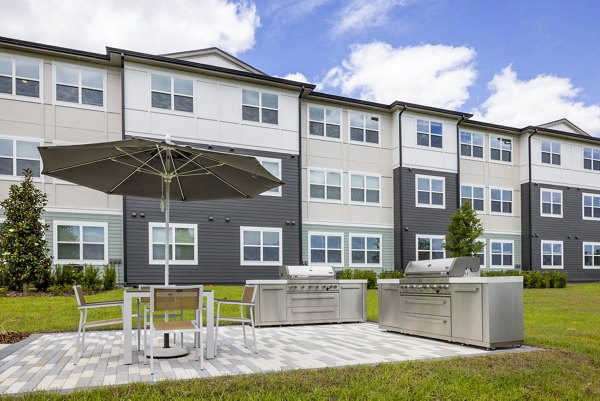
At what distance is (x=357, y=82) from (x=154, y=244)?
14351mm

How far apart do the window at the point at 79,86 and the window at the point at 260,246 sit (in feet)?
23.1

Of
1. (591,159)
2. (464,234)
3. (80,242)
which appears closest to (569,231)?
(591,159)

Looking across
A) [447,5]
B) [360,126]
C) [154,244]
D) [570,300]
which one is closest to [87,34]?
[154,244]

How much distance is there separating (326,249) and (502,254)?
33.4 feet

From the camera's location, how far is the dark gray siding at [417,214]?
20.2 meters

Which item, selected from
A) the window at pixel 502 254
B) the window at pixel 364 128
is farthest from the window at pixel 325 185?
the window at pixel 502 254

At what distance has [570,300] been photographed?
46.3ft

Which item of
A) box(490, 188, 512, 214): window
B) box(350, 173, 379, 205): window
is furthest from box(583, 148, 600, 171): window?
box(350, 173, 379, 205): window

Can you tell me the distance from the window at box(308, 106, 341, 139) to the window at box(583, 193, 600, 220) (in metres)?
16.0

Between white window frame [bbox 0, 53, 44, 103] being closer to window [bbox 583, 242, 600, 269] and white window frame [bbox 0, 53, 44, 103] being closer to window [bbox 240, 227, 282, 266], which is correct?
window [bbox 240, 227, 282, 266]

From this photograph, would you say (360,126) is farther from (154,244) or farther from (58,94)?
(58,94)

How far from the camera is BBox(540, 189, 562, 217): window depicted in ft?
78.7

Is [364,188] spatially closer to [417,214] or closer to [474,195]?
[417,214]

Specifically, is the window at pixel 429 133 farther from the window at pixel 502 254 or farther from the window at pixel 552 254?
the window at pixel 552 254
